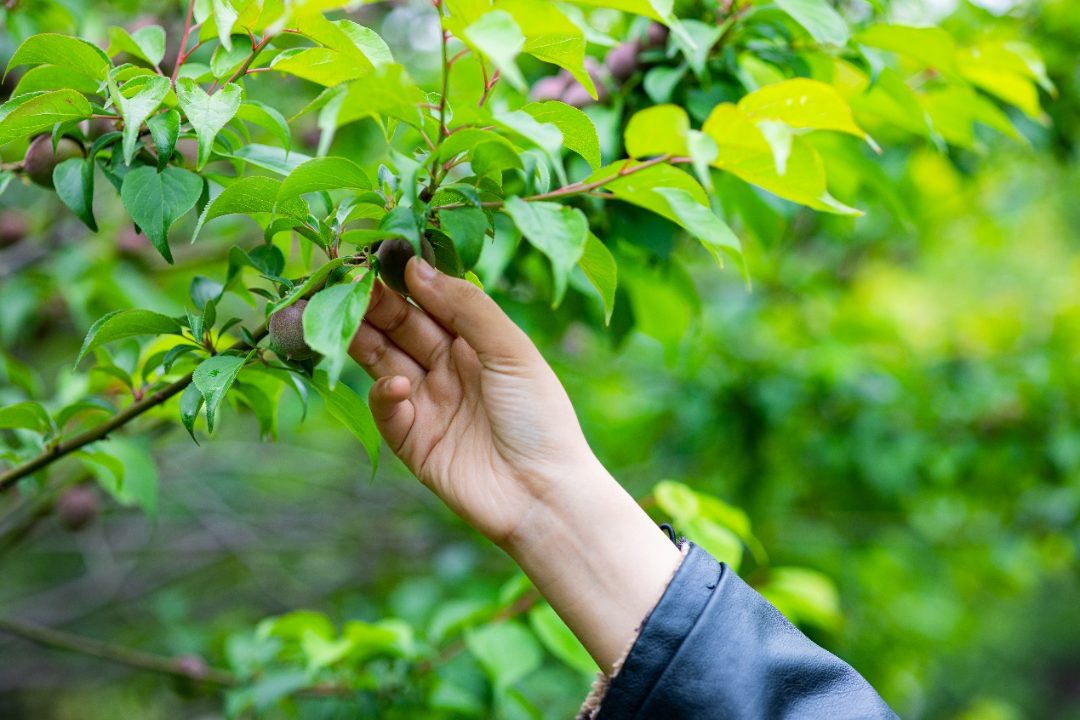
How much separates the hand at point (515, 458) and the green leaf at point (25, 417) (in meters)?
0.34

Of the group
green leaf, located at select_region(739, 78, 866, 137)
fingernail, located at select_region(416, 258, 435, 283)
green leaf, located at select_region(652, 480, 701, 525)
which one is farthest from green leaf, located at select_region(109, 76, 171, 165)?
green leaf, located at select_region(652, 480, 701, 525)

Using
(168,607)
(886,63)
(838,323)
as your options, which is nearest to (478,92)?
(886,63)

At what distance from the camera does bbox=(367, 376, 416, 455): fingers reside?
75 centimetres

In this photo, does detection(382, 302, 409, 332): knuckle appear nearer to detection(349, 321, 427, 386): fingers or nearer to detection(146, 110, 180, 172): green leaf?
detection(349, 321, 427, 386): fingers

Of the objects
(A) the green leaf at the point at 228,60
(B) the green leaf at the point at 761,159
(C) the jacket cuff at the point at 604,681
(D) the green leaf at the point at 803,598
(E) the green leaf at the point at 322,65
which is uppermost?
(B) the green leaf at the point at 761,159

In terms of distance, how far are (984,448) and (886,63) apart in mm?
1819

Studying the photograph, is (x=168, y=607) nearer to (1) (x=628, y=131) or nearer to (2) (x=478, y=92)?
(2) (x=478, y=92)

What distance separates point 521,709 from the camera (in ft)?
4.17

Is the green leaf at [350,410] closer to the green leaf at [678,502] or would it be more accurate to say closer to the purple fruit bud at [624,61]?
the green leaf at [678,502]

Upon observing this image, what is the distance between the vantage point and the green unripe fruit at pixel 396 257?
2.16 ft

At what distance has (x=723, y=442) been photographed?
2355mm

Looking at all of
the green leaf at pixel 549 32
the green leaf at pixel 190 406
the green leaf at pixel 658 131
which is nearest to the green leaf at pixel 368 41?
the green leaf at pixel 549 32

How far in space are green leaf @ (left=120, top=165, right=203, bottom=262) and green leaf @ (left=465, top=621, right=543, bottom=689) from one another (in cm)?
75

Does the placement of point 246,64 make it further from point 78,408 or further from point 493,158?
point 78,408
